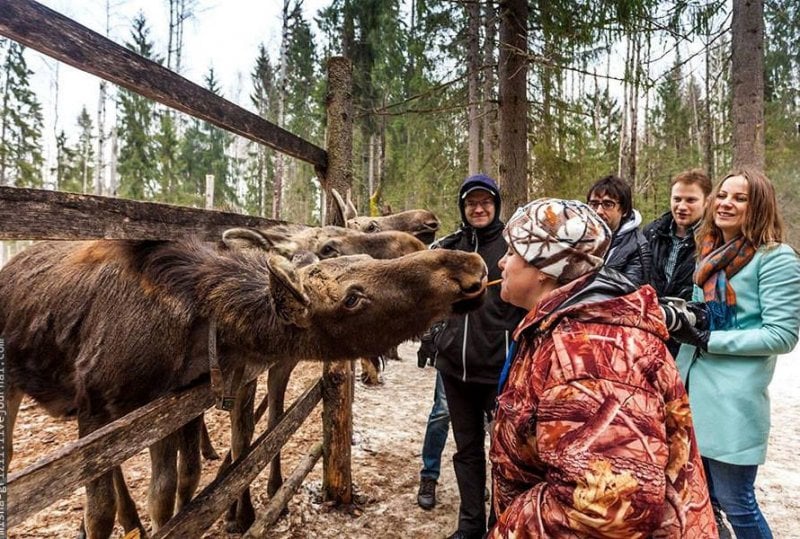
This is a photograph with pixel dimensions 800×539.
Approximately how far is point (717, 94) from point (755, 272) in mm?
31283

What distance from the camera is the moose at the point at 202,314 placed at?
7.40 ft

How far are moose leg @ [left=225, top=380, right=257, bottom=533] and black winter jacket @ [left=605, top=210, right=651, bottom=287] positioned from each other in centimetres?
300

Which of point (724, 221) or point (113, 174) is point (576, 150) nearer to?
point (724, 221)

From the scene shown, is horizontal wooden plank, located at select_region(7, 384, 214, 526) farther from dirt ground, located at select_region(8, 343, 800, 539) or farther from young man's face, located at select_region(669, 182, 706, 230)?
young man's face, located at select_region(669, 182, 706, 230)

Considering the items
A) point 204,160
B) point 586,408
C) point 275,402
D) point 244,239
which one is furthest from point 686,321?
point 204,160

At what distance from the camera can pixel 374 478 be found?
4352 mm

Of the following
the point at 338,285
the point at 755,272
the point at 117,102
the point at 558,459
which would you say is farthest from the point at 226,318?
the point at 117,102

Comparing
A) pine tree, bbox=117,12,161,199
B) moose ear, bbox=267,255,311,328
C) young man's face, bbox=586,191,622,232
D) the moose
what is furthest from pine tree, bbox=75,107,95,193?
young man's face, bbox=586,191,622,232

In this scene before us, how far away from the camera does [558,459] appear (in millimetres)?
1119

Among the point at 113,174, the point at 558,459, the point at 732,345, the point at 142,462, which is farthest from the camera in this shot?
the point at 113,174

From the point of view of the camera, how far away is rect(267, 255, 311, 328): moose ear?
2.10 m

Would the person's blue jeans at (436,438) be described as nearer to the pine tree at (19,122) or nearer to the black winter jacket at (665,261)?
the black winter jacket at (665,261)

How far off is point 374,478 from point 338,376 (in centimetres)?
126

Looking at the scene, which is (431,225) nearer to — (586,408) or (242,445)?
(242,445)
